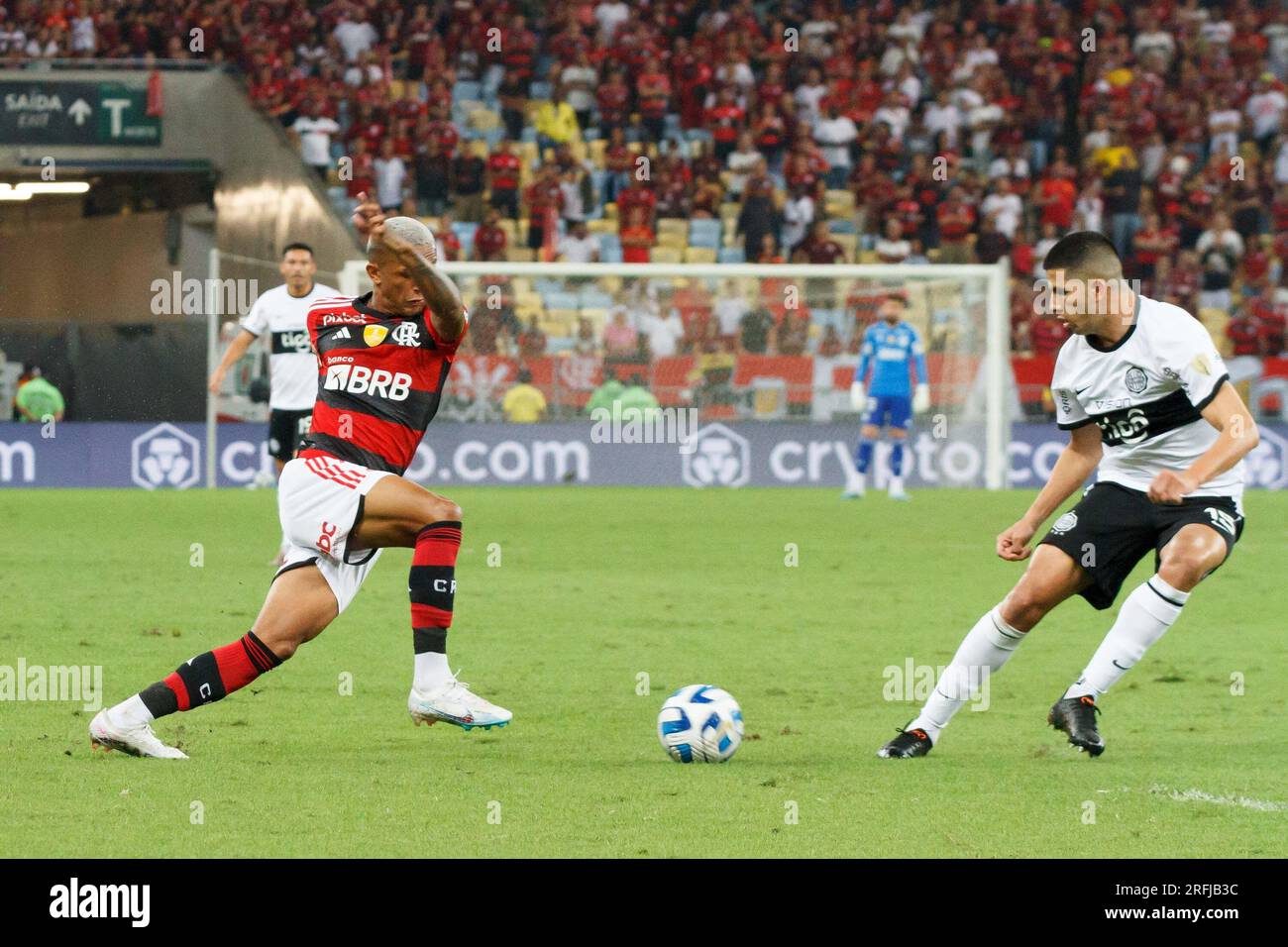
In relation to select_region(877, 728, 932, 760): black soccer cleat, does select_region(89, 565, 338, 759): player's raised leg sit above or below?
above

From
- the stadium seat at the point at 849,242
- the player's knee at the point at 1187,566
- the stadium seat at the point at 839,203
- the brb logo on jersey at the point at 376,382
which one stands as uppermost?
the stadium seat at the point at 839,203

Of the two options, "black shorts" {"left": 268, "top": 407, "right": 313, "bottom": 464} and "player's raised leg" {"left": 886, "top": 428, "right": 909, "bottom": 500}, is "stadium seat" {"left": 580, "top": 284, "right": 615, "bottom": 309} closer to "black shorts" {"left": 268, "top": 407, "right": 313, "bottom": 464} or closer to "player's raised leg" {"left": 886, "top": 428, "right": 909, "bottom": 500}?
"player's raised leg" {"left": 886, "top": 428, "right": 909, "bottom": 500}

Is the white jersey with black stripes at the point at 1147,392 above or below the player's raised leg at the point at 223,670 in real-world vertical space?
above

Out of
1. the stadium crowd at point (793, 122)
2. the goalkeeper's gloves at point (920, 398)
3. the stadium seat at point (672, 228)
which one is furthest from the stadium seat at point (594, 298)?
the goalkeeper's gloves at point (920, 398)

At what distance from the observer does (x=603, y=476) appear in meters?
22.7

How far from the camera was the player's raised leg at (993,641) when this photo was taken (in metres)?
6.65

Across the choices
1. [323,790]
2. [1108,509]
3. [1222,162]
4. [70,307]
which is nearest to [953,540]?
[1108,509]

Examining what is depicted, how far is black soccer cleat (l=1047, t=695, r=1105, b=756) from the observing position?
671cm

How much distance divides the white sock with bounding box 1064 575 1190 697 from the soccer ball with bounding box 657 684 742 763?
1297mm

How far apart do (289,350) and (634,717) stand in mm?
6804

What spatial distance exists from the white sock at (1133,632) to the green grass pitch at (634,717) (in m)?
0.28

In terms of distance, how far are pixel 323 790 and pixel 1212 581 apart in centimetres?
861

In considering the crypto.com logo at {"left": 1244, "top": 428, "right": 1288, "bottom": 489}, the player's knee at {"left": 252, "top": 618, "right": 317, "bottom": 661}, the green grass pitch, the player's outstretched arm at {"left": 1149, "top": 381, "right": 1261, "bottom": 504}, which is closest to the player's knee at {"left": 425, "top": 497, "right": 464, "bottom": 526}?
the player's knee at {"left": 252, "top": 618, "right": 317, "bottom": 661}

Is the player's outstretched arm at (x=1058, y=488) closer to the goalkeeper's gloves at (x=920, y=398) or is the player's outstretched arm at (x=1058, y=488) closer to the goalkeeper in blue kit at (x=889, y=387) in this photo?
the goalkeeper in blue kit at (x=889, y=387)
